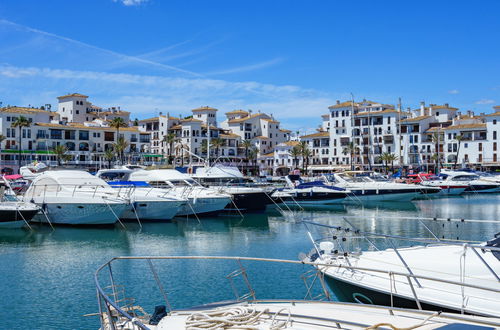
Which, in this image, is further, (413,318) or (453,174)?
(453,174)

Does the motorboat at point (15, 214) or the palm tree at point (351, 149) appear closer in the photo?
the motorboat at point (15, 214)

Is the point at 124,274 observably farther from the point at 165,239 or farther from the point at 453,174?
the point at 453,174

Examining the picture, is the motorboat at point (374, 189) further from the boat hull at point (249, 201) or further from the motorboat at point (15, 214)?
the motorboat at point (15, 214)

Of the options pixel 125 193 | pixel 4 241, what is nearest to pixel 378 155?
pixel 125 193

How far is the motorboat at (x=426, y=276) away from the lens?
34.5ft

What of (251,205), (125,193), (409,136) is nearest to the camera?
(125,193)

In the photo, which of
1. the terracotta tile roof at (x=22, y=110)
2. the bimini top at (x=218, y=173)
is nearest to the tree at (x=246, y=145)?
the terracotta tile roof at (x=22, y=110)

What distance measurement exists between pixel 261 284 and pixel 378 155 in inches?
3702

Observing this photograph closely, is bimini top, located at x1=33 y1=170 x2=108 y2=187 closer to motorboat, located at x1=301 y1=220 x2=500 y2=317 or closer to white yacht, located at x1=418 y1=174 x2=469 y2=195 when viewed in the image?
motorboat, located at x1=301 y1=220 x2=500 y2=317

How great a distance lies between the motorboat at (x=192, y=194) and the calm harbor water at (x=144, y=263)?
122cm

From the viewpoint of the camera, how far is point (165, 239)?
2966 cm

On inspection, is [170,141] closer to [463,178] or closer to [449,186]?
[463,178]

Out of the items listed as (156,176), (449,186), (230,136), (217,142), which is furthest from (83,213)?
(230,136)

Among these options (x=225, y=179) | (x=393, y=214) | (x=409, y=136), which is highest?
(x=409, y=136)
